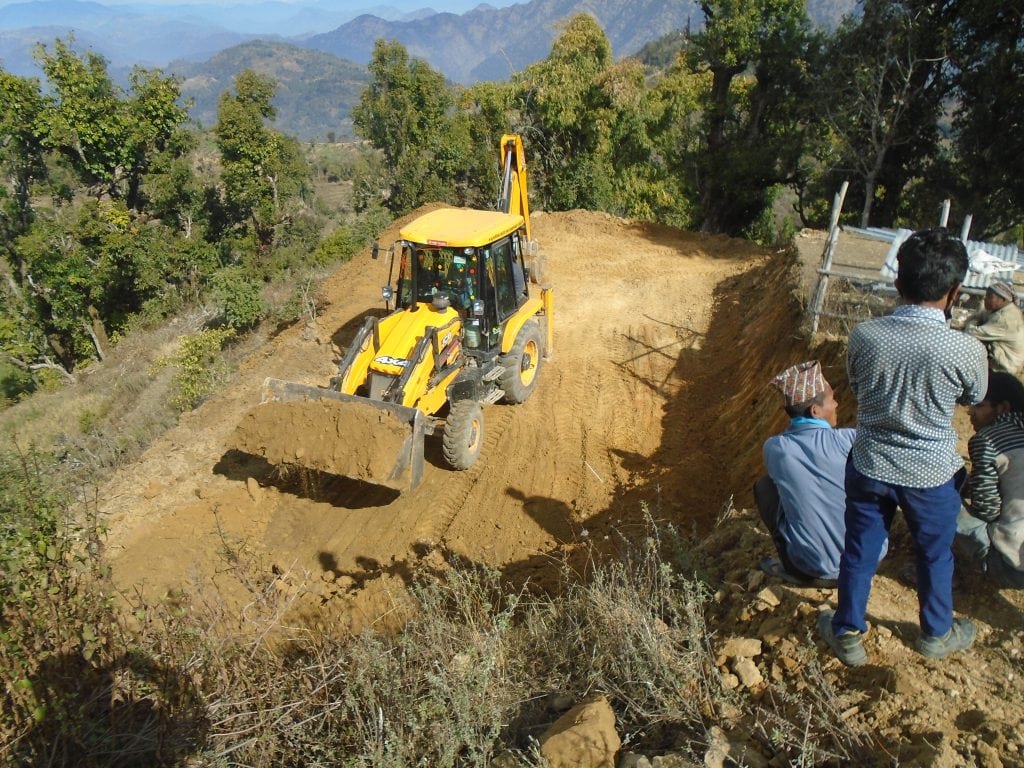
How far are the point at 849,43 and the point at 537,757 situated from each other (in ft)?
61.8

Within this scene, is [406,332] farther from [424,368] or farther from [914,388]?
[914,388]

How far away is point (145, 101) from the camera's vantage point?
19516 mm

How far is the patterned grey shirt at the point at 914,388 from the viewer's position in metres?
2.44

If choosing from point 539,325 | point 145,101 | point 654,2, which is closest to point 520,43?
point 654,2

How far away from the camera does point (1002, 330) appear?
475 cm

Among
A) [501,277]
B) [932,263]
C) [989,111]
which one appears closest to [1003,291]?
[932,263]

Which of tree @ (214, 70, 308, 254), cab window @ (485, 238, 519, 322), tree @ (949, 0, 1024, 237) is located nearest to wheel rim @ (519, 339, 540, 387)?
cab window @ (485, 238, 519, 322)

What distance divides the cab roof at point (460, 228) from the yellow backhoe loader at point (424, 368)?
0.01 m

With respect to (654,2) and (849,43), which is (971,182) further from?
(654,2)

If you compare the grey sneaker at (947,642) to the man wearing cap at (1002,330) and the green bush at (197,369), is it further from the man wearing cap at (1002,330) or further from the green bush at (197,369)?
the green bush at (197,369)

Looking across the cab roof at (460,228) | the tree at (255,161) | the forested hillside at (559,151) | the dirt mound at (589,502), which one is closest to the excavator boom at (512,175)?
the cab roof at (460,228)

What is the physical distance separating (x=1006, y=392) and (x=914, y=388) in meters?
1.22

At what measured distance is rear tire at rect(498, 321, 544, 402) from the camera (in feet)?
24.3

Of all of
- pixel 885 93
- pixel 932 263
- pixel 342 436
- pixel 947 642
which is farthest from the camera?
→ pixel 885 93
